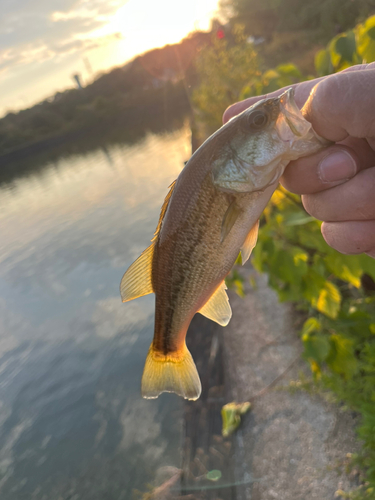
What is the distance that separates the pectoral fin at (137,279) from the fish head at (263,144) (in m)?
0.67

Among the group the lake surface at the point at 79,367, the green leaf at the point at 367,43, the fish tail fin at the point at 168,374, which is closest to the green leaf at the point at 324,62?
the green leaf at the point at 367,43

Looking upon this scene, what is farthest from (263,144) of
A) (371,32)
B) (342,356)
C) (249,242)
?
(342,356)

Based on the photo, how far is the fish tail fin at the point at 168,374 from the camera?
6.77ft

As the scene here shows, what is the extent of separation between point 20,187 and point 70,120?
45197 millimetres

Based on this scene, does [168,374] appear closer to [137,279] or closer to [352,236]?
[137,279]

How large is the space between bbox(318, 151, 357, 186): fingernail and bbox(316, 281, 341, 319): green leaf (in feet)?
5.88

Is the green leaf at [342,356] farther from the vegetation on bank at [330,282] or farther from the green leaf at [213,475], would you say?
the green leaf at [213,475]

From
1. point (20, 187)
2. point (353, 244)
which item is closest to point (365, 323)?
point (353, 244)

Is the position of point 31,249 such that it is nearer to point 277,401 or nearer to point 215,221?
point 277,401

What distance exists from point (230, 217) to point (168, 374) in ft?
3.76

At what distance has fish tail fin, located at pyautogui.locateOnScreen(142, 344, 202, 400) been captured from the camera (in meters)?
2.06

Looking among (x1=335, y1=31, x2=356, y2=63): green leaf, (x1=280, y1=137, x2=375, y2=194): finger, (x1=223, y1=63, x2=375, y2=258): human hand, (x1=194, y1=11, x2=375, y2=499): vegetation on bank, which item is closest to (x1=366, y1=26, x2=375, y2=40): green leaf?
(x1=194, y1=11, x2=375, y2=499): vegetation on bank

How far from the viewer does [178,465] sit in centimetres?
510

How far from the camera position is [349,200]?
157 centimetres
